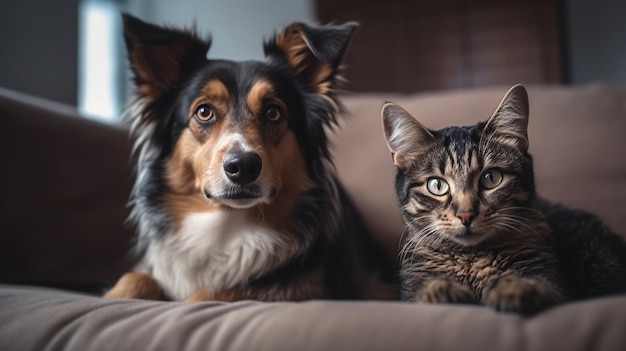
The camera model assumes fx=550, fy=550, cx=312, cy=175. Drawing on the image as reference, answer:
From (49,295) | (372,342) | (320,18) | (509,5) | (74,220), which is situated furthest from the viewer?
(320,18)

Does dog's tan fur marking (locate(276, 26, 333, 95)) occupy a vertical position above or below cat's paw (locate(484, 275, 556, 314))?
above

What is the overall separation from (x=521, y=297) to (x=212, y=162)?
2.42 feet

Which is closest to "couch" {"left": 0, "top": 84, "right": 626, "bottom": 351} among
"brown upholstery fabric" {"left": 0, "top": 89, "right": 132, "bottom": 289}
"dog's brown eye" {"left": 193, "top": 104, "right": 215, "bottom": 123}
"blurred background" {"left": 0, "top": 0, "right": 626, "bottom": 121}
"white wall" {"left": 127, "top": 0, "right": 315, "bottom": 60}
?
"brown upholstery fabric" {"left": 0, "top": 89, "right": 132, "bottom": 289}

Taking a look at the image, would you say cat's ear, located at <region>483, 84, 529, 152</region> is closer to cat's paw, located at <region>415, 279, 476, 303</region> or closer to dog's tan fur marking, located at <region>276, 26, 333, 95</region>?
cat's paw, located at <region>415, 279, 476, 303</region>

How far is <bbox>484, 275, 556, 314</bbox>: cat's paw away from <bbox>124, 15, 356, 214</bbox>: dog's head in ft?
1.99

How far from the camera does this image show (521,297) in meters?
0.76

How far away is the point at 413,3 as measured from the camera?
4.53m

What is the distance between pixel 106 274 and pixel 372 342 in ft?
3.95

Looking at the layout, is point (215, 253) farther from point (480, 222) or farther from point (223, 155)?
point (480, 222)

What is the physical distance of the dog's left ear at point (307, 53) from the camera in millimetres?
1294

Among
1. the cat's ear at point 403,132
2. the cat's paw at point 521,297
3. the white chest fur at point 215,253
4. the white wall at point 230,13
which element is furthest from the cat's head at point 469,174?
the white wall at point 230,13

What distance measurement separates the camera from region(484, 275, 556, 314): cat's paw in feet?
2.47

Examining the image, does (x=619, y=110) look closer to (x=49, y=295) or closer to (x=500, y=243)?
(x=500, y=243)

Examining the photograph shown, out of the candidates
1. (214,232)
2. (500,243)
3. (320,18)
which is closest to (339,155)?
(214,232)
